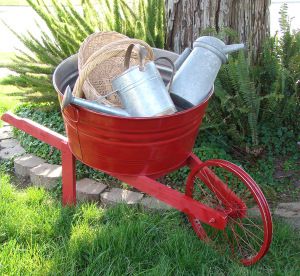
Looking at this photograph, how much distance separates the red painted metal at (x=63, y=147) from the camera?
8.71 feet

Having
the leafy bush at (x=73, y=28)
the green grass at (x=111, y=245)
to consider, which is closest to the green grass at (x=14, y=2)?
the leafy bush at (x=73, y=28)

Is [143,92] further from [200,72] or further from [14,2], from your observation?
[14,2]

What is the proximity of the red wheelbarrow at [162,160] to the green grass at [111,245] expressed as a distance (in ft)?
0.41

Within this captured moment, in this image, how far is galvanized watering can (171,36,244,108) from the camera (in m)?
2.32

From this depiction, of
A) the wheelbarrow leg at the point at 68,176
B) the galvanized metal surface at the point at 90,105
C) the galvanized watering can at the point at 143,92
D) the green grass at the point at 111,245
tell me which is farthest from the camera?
the wheelbarrow leg at the point at 68,176

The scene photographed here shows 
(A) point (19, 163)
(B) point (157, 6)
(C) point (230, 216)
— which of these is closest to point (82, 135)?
(C) point (230, 216)

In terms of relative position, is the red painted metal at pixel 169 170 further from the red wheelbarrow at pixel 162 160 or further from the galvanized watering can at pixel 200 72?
the galvanized watering can at pixel 200 72

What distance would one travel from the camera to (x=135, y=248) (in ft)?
7.89

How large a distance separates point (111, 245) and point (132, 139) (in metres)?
0.62

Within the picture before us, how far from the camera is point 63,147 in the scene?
8.71ft

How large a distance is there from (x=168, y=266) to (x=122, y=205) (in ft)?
2.02

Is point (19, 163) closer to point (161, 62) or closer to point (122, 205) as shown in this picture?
point (122, 205)

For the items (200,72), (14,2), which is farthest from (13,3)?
(200,72)

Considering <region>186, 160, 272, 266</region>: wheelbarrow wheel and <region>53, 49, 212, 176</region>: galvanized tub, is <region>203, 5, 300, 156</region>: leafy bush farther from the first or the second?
<region>53, 49, 212, 176</region>: galvanized tub
